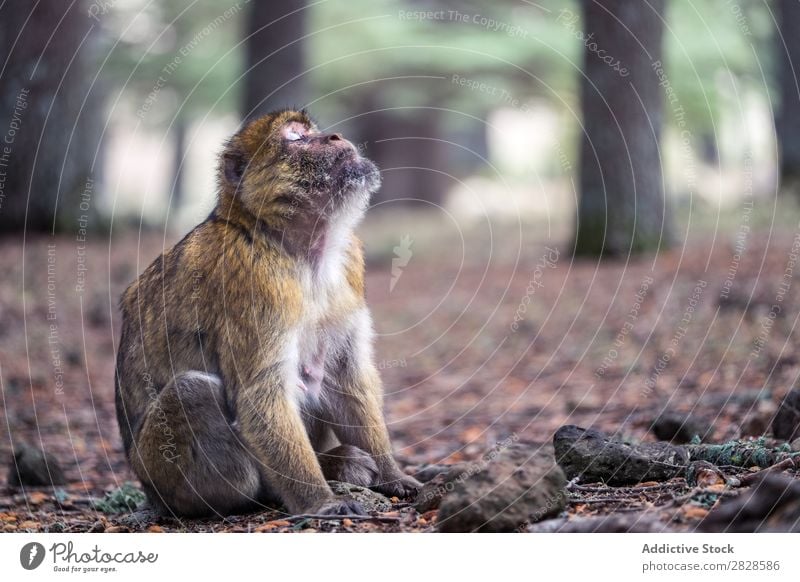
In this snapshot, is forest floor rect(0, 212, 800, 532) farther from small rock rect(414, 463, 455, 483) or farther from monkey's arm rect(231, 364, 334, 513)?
small rock rect(414, 463, 455, 483)

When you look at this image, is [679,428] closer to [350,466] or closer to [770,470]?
[770,470]

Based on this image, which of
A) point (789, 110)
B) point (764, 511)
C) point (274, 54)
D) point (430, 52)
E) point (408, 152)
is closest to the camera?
point (764, 511)

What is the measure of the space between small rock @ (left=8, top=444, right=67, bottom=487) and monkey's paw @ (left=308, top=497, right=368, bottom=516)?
9.51 ft

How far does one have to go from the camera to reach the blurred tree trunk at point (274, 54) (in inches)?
646

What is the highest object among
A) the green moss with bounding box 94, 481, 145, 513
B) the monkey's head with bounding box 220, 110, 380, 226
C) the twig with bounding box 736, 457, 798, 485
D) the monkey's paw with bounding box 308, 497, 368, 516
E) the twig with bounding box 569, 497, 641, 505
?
the monkey's head with bounding box 220, 110, 380, 226

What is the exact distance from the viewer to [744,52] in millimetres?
21938

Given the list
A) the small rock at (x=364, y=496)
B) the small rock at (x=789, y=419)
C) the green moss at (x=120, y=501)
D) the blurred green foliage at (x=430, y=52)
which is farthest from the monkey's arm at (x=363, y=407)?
the blurred green foliage at (x=430, y=52)

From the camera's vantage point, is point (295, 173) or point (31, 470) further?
point (31, 470)

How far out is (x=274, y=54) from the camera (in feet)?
54.6

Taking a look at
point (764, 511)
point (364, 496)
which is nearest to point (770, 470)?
point (764, 511)

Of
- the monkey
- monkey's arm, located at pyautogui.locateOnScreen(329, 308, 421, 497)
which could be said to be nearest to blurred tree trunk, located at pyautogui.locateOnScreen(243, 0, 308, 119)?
the monkey

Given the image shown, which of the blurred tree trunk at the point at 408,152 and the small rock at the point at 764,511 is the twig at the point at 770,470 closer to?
the small rock at the point at 764,511

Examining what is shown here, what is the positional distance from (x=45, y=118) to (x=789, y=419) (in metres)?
11.3

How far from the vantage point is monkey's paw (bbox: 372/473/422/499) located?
6.16 m
